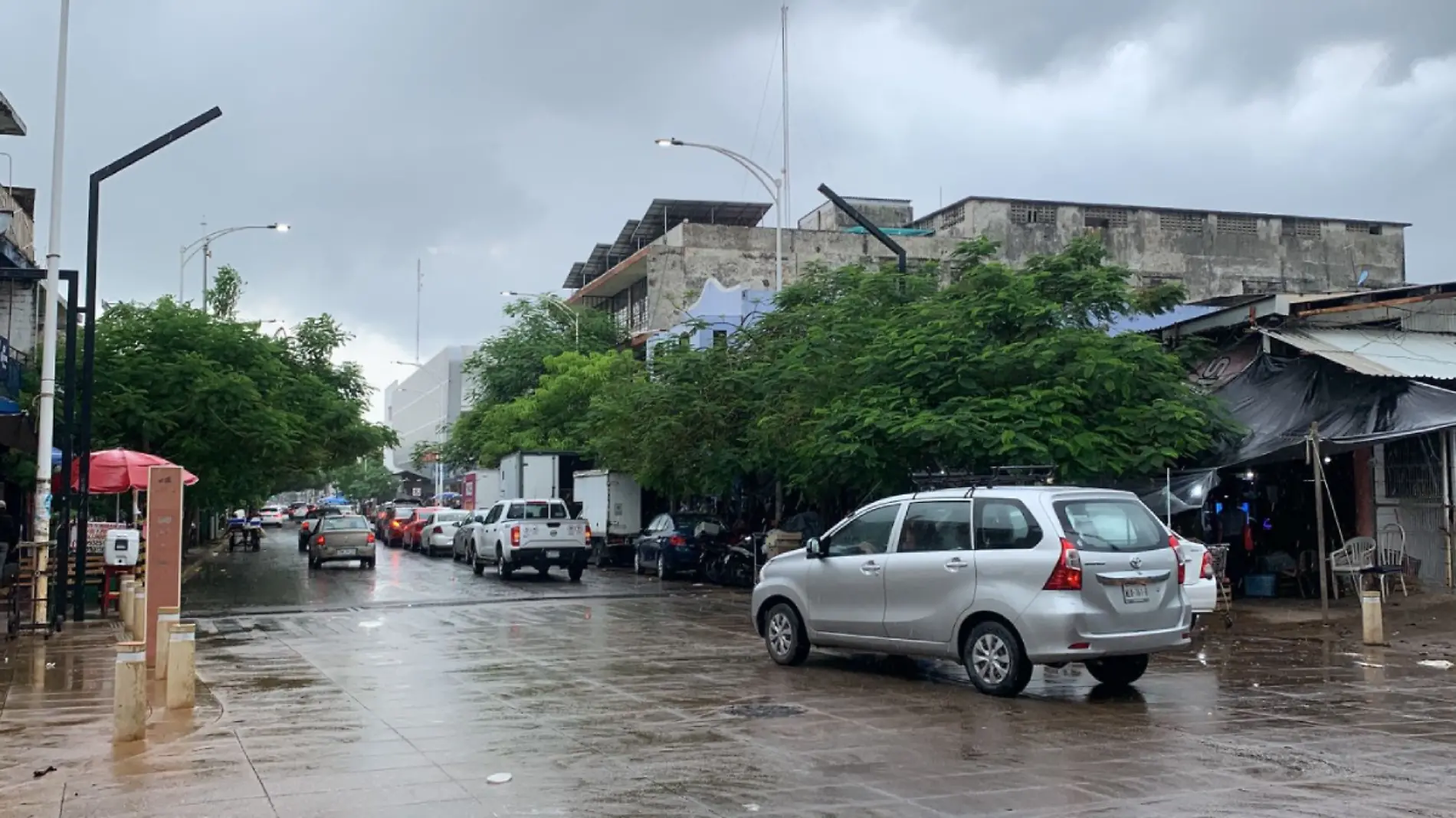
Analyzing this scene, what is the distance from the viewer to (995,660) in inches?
440

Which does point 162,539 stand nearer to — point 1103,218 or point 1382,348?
point 1382,348

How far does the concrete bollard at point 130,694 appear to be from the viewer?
30.7ft

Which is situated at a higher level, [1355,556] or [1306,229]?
[1306,229]

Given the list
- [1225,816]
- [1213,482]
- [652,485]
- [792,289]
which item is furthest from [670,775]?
[652,485]

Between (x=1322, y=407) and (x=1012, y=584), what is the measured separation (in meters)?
11.2

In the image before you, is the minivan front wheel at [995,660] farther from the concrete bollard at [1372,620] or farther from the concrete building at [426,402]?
the concrete building at [426,402]

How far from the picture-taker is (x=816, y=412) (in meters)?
21.4

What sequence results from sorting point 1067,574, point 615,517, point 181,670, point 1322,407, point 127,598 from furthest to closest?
1. point 615,517
2. point 1322,407
3. point 127,598
4. point 181,670
5. point 1067,574

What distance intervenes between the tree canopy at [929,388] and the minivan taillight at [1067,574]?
24.6 ft

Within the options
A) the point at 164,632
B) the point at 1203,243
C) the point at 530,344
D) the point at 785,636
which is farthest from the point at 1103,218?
the point at 164,632

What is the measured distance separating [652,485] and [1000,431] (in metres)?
13.4

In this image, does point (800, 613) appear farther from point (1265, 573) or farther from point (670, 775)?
point (1265, 573)

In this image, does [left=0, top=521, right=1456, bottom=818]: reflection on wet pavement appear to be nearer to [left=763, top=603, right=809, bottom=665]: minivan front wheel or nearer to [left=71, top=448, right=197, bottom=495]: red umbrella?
[left=763, top=603, right=809, bottom=665]: minivan front wheel

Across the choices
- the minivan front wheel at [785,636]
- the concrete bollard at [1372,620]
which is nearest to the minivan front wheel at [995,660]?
the minivan front wheel at [785,636]
